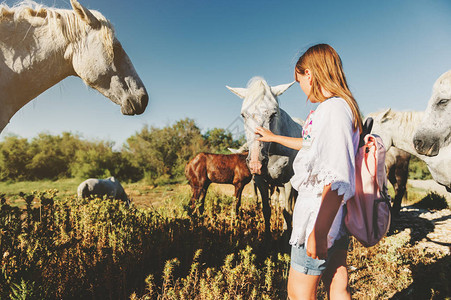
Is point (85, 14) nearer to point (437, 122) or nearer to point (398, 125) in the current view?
point (437, 122)

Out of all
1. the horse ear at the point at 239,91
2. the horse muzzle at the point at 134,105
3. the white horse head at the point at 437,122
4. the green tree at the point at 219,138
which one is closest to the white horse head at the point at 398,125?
the white horse head at the point at 437,122

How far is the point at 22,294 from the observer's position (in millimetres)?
1491

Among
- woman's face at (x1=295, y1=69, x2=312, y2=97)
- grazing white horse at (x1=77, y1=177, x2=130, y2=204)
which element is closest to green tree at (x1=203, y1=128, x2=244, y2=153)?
grazing white horse at (x1=77, y1=177, x2=130, y2=204)

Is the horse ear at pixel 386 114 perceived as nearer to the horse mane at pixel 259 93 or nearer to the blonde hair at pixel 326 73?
the horse mane at pixel 259 93

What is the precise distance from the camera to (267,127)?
9.08ft

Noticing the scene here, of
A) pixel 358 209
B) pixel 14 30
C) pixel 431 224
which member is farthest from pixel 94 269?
pixel 431 224

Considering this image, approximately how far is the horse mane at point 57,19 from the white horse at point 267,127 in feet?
5.64

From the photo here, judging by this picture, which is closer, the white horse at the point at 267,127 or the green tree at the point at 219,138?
the white horse at the point at 267,127

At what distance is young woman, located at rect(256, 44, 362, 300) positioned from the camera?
1.10 m

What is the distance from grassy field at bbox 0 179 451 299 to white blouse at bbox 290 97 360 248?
3.30 ft

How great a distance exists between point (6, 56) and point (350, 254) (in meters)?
4.92

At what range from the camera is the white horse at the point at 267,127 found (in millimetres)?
2629

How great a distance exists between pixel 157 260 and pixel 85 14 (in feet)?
8.97

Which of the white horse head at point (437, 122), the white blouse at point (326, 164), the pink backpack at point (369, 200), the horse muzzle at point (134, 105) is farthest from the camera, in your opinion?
the white horse head at point (437, 122)
